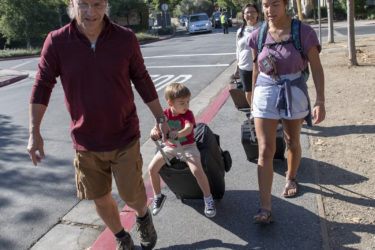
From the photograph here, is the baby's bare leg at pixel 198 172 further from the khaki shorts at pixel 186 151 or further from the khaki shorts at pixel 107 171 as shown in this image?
the khaki shorts at pixel 107 171

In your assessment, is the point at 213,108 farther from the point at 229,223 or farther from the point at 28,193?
the point at 229,223

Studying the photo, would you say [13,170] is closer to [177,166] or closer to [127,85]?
[177,166]

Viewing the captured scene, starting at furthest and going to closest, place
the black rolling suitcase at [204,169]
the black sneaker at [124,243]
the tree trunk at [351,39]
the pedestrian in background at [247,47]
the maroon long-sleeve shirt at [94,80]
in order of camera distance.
A: the tree trunk at [351,39] → the pedestrian in background at [247,47] → the black rolling suitcase at [204,169] → the black sneaker at [124,243] → the maroon long-sleeve shirt at [94,80]

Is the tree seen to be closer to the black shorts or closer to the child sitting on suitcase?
the black shorts

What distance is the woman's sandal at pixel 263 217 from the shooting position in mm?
3051

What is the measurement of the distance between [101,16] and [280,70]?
144 centimetres

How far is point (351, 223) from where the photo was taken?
9.96 feet

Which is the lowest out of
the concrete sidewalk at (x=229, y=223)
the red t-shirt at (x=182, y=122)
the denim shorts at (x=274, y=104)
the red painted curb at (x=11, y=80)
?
the concrete sidewalk at (x=229, y=223)

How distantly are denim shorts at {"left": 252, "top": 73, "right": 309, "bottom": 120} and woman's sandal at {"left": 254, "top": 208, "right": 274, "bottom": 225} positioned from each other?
2.47ft

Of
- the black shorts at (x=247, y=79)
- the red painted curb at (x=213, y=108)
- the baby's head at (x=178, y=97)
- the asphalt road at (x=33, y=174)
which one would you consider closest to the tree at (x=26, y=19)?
the asphalt road at (x=33, y=174)

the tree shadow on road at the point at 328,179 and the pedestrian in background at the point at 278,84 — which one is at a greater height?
the pedestrian in background at the point at 278,84

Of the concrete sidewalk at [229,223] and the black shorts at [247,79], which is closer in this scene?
the concrete sidewalk at [229,223]

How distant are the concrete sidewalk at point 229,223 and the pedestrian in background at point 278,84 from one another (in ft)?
0.64

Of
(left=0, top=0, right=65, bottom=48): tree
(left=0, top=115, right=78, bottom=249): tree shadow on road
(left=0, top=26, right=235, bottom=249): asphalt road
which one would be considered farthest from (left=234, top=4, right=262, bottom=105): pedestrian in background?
(left=0, top=0, right=65, bottom=48): tree
